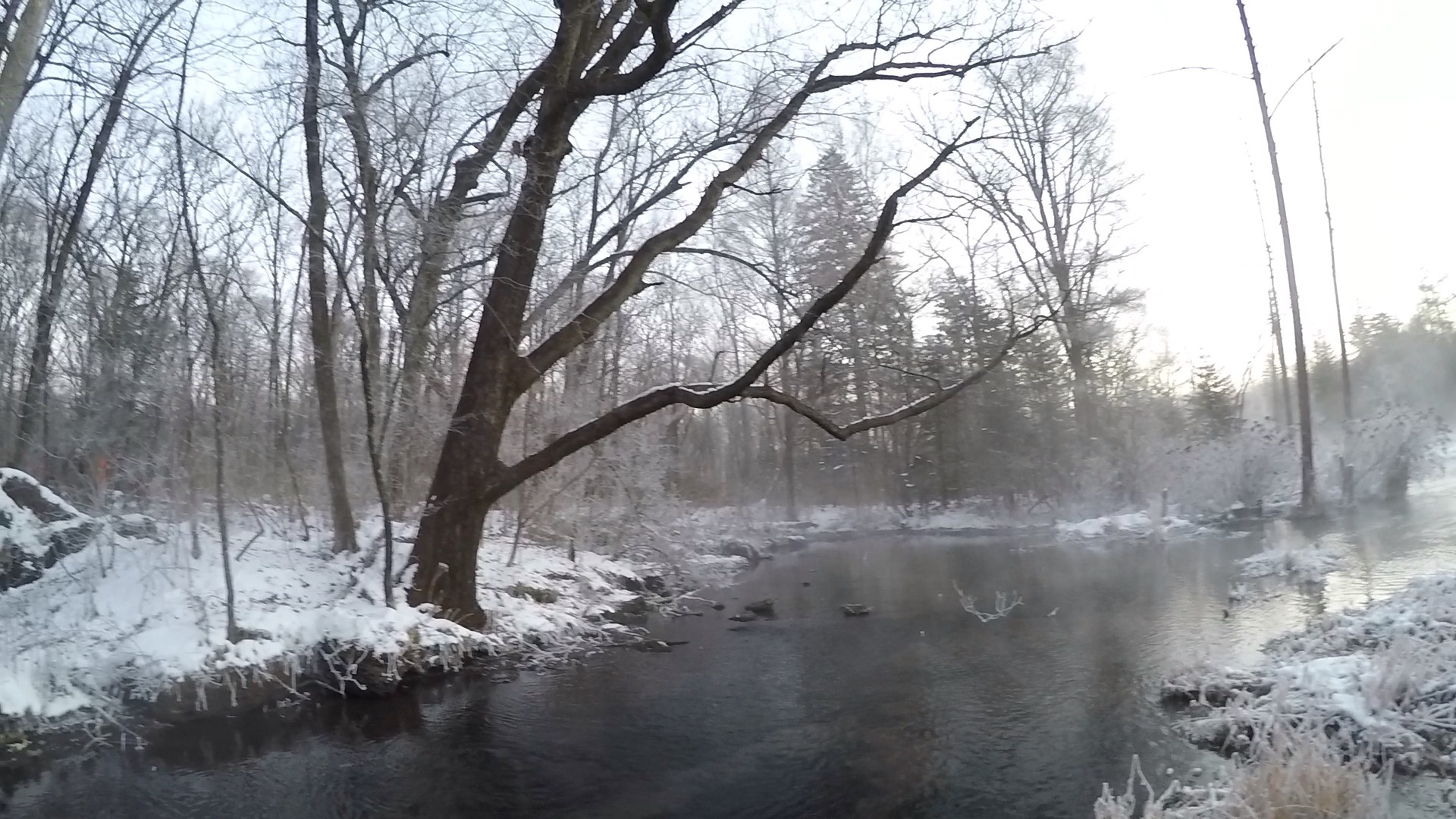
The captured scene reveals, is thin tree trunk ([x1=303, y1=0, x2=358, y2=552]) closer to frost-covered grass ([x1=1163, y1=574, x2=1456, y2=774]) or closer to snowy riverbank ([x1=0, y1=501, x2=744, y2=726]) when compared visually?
snowy riverbank ([x1=0, y1=501, x2=744, y2=726])

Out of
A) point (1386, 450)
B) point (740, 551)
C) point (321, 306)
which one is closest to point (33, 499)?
point (321, 306)

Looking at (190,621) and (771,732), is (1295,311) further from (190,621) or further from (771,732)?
(190,621)

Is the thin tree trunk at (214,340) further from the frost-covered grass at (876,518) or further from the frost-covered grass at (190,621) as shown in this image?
the frost-covered grass at (876,518)

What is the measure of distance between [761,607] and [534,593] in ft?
12.7

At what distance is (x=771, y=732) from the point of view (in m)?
8.58

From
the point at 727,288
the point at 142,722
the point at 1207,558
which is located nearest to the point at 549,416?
the point at 727,288

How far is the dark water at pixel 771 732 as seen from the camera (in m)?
6.99

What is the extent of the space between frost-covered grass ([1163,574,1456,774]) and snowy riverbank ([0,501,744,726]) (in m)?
8.44

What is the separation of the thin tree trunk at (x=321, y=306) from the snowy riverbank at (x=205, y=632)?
0.79 meters

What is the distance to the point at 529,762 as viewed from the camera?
8.02 meters

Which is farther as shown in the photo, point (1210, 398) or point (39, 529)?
point (1210, 398)

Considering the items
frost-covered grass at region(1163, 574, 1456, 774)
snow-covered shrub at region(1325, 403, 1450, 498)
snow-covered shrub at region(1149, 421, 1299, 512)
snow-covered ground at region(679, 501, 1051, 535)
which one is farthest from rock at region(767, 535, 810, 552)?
frost-covered grass at region(1163, 574, 1456, 774)

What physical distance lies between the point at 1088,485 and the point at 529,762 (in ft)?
77.7

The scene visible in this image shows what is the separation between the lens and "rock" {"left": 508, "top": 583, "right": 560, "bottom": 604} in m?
14.4
